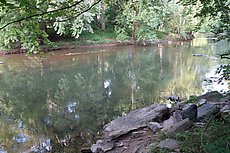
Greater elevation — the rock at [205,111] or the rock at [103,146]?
the rock at [205,111]

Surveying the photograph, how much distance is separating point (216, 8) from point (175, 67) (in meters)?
10.6

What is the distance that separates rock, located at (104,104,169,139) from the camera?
5.51 meters

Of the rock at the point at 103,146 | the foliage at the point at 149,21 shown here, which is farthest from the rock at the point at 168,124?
the foliage at the point at 149,21

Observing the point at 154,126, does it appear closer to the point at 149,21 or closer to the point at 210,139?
the point at 210,139

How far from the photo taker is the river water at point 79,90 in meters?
6.36

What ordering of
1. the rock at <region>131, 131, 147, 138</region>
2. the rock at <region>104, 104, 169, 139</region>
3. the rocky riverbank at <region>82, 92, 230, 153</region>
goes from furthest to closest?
1. the rock at <region>104, 104, 169, 139</region>
2. the rock at <region>131, 131, 147, 138</region>
3. the rocky riverbank at <region>82, 92, 230, 153</region>

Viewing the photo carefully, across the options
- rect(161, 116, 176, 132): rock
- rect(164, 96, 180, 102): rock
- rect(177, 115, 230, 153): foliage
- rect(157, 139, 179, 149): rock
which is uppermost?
rect(177, 115, 230, 153): foliage

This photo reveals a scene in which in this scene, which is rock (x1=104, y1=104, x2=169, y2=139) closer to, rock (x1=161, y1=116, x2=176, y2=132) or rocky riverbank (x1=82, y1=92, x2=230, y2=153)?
rocky riverbank (x1=82, y1=92, x2=230, y2=153)

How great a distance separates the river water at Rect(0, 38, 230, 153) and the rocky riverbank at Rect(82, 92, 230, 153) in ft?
1.71

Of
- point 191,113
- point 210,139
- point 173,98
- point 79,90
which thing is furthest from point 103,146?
point 79,90

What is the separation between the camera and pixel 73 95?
389 inches

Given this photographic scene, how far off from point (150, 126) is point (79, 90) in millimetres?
5746

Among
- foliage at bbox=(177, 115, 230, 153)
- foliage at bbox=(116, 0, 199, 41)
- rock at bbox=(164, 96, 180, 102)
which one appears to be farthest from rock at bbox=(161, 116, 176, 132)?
foliage at bbox=(116, 0, 199, 41)

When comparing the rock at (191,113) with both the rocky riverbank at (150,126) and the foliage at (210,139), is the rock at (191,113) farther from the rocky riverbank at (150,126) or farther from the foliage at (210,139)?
the foliage at (210,139)
